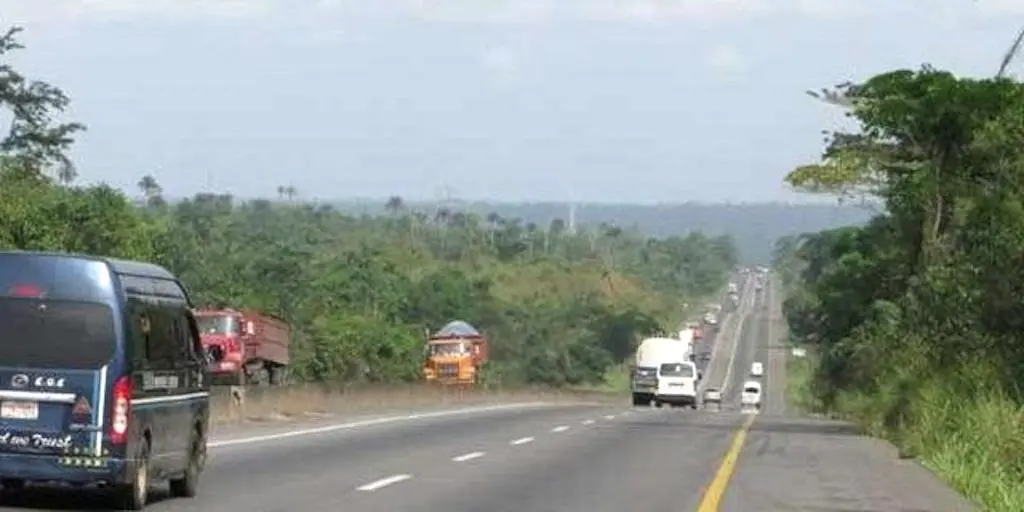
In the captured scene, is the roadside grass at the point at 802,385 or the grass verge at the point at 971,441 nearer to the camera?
the grass verge at the point at 971,441

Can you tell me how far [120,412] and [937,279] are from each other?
3131 centimetres

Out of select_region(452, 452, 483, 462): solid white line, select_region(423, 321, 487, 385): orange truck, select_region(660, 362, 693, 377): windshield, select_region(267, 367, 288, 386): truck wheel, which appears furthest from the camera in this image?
select_region(423, 321, 487, 385): orange truck

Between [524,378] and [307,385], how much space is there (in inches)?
3387

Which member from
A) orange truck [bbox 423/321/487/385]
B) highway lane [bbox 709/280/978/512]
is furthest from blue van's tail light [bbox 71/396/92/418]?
orange truck [bbox 423/321/487/385]

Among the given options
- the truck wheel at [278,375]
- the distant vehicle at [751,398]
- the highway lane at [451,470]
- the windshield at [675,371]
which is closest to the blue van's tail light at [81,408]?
the highway lane at [451,470]

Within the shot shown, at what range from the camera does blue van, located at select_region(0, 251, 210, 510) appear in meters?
15.9

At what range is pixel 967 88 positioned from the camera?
50875mm

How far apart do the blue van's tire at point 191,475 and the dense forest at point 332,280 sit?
32.6 m

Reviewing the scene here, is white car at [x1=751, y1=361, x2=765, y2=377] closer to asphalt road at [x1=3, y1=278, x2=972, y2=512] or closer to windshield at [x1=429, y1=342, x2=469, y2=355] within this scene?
windshield at [x1=429, y1=342, x2=469, y2=355]

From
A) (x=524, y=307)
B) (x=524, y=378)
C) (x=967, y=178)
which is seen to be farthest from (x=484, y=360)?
(x=967, y=178)

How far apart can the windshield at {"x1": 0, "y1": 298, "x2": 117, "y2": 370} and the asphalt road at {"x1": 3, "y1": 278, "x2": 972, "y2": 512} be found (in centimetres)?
158

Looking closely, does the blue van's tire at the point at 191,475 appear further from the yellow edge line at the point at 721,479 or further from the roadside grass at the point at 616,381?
the roadside grass at the point at 616,381

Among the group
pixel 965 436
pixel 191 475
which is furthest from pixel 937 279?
pixel 191 475

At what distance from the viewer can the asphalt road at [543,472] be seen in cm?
1978
